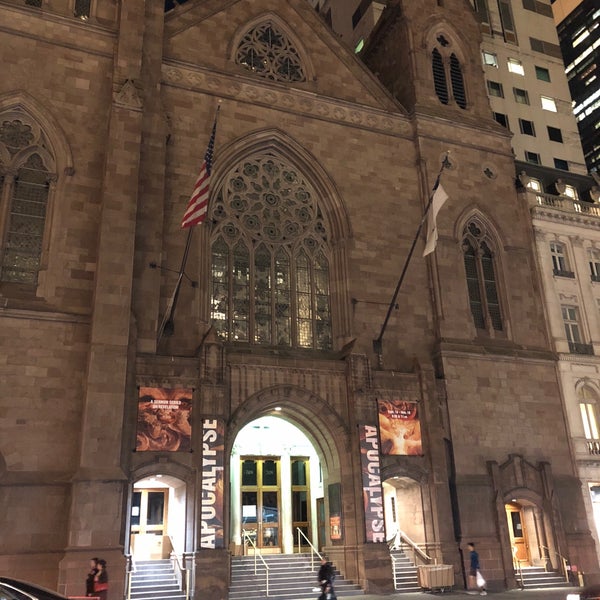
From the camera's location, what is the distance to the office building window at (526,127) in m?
36.4

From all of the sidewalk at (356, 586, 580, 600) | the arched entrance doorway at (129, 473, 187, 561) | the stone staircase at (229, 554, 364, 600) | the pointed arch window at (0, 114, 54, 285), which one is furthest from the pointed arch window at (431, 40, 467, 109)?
the stone staircase at (229, 554, 364, 600)

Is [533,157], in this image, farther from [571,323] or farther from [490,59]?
[571,323]

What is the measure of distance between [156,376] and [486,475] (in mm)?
11691

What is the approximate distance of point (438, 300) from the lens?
24.1 meters

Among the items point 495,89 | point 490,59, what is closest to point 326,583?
point 495,89

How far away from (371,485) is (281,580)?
152 inches

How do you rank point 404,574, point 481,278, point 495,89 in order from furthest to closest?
point 495,89 < point 481,278 < point 404,574

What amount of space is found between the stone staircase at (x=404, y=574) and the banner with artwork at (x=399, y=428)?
131 inches

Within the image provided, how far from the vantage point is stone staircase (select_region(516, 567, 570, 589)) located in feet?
69.2

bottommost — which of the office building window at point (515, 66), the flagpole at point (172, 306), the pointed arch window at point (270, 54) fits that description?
the flagpole at point (172, 306)

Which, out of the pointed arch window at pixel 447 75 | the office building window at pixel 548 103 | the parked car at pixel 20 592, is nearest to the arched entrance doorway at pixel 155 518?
the parked car at pixel 20 592

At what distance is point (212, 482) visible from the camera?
18.2 metres

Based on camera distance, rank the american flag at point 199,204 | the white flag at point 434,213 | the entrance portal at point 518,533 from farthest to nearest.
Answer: the entrance portal at point 518,533 → the white flag at point 434,213 → the american flag at point 199,204

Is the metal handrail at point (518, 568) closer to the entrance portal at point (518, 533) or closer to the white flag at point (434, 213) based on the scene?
the entrance portal at point (518, 533)
